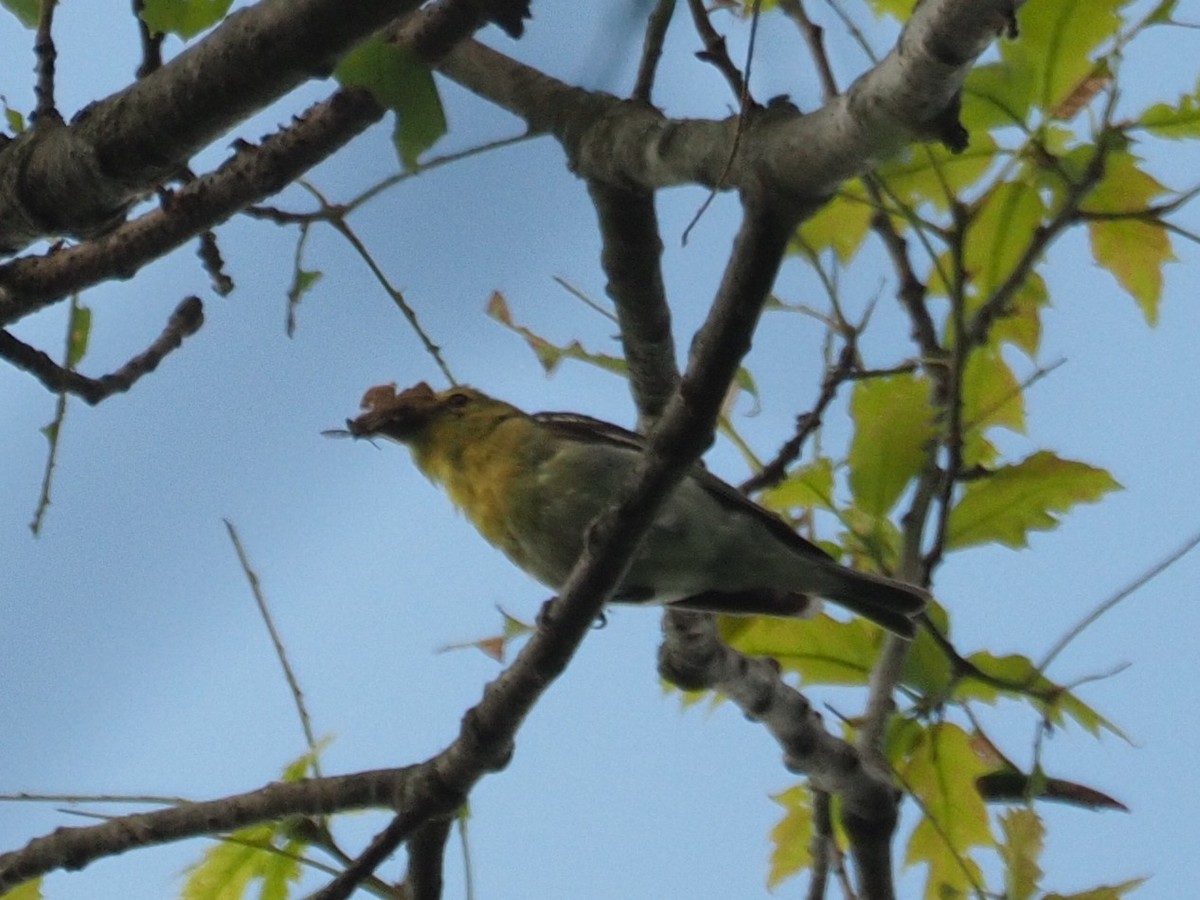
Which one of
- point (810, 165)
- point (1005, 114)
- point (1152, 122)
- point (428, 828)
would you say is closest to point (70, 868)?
point (428, 828)

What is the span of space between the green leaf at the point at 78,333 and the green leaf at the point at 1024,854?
1635mm

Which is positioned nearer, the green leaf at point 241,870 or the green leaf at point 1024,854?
the green leaf at point 1024,854

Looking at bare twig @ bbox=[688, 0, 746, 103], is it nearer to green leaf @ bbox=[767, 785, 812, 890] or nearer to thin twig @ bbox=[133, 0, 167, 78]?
thin twig @ bbox=[133, 0, 167, 78]

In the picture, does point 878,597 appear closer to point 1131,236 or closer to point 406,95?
point 1131,236

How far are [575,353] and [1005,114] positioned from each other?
830 mm

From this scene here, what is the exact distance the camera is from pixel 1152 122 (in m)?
2.29

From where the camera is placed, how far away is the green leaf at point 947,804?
2.51 m

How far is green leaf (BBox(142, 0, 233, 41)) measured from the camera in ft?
5.85

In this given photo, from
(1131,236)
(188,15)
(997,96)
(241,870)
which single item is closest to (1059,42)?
(997,96)

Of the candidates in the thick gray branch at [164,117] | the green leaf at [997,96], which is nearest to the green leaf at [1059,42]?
the green leaf at [997,96]

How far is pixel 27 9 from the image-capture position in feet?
7.52

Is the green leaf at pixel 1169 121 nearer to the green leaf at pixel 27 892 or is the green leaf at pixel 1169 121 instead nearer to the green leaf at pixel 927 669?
the green leaf at pixel 927 669

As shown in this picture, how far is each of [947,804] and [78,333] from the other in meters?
1.71

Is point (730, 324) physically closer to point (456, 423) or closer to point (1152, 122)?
point (1152, 122)
